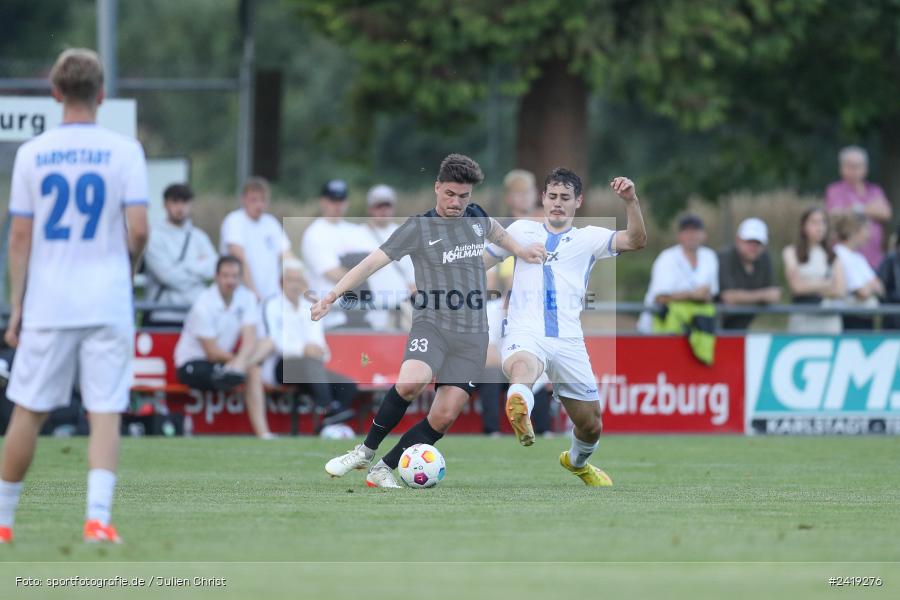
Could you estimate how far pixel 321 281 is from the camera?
17.0 meters

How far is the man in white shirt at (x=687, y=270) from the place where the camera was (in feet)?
59.3

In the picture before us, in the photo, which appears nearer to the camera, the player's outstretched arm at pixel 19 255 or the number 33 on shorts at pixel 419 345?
the player's outstretched arm at pixel 19 255

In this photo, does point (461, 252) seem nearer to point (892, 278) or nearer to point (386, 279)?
point (386, 279)

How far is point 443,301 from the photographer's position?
427 inches

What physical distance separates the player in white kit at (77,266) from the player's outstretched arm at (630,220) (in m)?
3.56

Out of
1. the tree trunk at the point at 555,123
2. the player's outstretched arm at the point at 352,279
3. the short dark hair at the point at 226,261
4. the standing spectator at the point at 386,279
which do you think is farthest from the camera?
the tree trunk at the point at 555,123

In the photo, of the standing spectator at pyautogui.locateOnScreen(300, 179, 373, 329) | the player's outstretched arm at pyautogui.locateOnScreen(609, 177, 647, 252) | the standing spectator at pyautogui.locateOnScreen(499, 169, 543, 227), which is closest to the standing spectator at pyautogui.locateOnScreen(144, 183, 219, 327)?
the standing spectator at pyautogui.locateOnScreen(300, 179, 373, 329)

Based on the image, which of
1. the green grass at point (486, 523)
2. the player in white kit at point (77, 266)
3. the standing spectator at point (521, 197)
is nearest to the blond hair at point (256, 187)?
the standing spectator at point (521, 197)

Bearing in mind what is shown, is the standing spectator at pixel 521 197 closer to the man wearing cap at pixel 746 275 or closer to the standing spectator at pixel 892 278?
the man wearing cap at pixel 746 275

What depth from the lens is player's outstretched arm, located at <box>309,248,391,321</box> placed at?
10.1 meters

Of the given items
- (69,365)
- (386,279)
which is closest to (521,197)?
(386,279)

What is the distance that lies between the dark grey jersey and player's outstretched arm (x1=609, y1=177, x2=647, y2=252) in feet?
2.94

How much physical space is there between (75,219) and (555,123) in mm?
15988

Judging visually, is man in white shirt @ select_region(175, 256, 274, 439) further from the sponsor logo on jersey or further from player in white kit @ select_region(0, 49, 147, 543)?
player in white kit @ select_region(0, 49, 147, 543)
